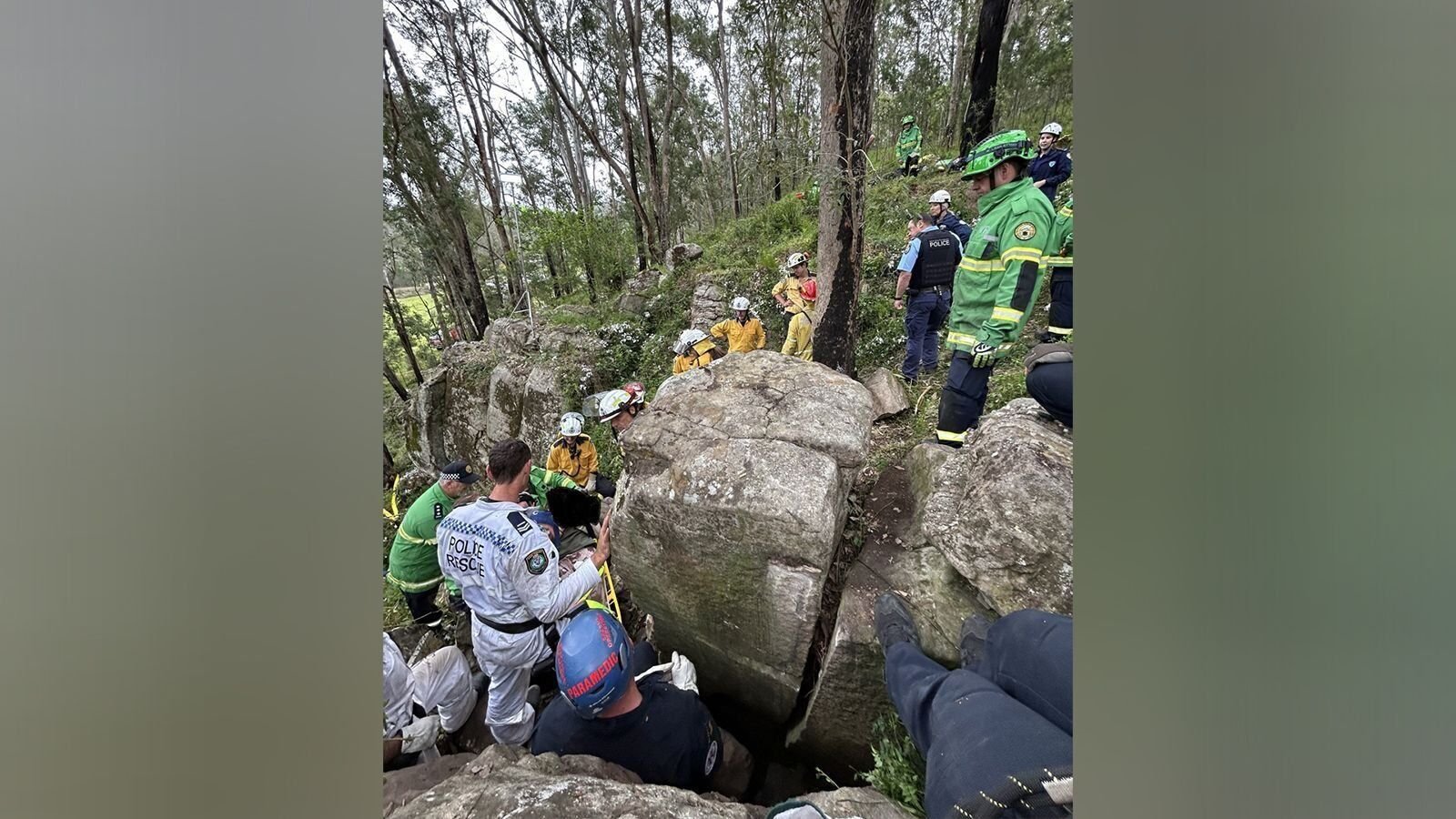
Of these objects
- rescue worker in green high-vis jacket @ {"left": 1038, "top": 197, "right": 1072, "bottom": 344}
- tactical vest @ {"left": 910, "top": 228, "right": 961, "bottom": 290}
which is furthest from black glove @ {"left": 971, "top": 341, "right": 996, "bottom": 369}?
tactical vest @ {"left": 910, "top": 228, "right": 961, "bottom": 290}

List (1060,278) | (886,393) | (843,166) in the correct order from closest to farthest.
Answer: (1060,278) < (843,166) < (886,393)

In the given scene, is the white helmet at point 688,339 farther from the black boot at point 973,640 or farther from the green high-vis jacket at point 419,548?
the black boot at point 973,640

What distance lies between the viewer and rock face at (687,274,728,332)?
18.1 feet

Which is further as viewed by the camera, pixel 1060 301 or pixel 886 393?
pixel 886 393

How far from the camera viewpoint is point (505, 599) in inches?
101

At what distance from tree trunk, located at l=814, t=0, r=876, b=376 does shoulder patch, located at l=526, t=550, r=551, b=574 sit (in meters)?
2.30

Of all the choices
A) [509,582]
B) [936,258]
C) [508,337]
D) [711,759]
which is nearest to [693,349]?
[508,337]

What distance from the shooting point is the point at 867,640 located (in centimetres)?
209

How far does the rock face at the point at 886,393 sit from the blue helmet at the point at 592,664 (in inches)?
84.8

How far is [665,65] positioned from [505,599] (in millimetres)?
4710

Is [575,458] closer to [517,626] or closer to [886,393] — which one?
[517,626]

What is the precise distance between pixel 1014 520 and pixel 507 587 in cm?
231

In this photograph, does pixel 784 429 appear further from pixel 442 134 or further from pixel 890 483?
pixel 442 134

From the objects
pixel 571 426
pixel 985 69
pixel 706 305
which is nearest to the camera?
pixel 571 426
